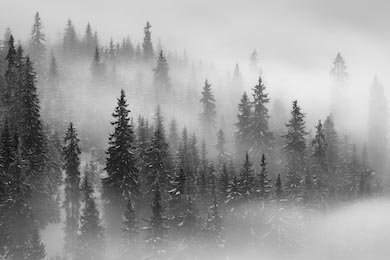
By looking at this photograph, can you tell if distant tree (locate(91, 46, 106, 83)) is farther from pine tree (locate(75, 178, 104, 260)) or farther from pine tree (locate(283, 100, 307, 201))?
pine tree (locate(75, 178, 104, 260))

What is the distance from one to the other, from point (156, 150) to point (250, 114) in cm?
2509

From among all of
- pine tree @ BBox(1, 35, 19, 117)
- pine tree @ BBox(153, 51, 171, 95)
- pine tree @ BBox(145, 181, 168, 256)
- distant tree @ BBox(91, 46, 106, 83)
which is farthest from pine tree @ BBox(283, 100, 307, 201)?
distant tree @ BBox(91, 46, 106, 83)

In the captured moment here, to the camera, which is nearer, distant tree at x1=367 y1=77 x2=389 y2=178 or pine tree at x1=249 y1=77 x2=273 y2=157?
pine tree at x1=249 y1=77 x2=273 y2=157

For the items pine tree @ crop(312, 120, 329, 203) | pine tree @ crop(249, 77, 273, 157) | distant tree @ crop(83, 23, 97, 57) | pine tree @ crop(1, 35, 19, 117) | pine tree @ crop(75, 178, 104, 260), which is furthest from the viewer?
distant tree @ crop(83, 23, 97, 57)

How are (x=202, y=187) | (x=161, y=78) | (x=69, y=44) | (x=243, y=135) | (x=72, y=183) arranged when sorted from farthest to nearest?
(x=69, y=44) → (x=161, y=78) → (x=243, y=135) → (x=202, y=187) → (x=72, y=183)

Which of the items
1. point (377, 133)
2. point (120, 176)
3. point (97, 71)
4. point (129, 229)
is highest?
point (97, 71)

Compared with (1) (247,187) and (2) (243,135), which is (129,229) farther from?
(2) (243,135)

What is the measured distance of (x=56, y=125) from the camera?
88.2 m

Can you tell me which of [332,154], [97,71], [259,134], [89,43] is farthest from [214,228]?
[89,43]

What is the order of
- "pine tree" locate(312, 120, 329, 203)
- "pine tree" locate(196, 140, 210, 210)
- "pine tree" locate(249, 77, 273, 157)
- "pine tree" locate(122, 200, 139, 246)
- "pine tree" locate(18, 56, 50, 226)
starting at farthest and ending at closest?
"pine tree" locate(249, 77, 273, 157), "pine tree" locate(312, 120, 329, 203), "pine tree" locate(196, 140, 210, 210), "pine tree" locate(18, 56, 50, 226), "pine tree" locate(122, 200, 139, 246)

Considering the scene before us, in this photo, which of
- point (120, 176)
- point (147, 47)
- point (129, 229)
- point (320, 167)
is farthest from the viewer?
point (147, 47)

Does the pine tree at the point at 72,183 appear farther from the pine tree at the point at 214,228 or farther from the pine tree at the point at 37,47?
the pine tree at the point at 37,47

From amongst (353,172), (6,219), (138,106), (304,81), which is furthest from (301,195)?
(304,81)

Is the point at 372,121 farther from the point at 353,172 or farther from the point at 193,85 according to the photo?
the point at 193,85
